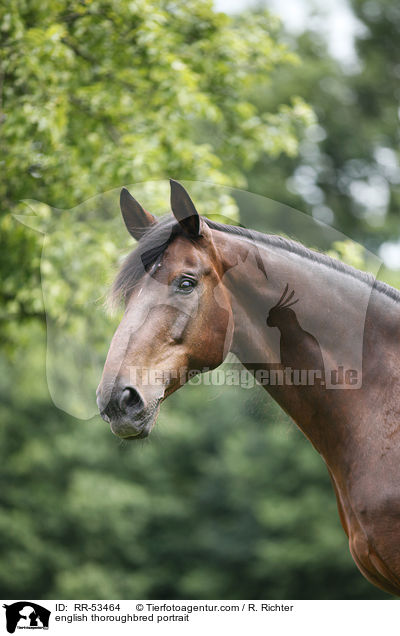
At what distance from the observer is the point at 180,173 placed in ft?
23.4

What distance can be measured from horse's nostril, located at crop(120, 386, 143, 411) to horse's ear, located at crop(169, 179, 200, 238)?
0.86 meters

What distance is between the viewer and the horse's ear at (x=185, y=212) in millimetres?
2957

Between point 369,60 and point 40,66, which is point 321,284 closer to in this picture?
point 40,66

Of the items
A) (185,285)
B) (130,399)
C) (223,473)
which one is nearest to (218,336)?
(185,285)

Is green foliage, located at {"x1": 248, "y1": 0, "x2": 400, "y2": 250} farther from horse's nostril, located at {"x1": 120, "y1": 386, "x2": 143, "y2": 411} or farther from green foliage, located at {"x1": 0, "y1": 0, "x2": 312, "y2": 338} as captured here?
Result: horse's nostril, located at {"x1": 120, "y1": 386, "x2": 143, "y2": 411}

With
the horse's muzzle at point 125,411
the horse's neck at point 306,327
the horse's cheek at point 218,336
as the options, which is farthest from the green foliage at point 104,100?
the horse's muzzle at point 125,411

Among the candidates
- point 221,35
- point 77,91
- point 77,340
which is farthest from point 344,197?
point 77,340

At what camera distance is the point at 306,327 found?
316 centimetres

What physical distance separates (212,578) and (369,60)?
19176 mm

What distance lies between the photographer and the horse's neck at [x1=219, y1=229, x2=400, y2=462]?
3.12 metres

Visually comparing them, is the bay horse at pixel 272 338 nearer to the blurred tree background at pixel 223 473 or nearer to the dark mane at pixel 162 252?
the dark mane at pixel 162 252

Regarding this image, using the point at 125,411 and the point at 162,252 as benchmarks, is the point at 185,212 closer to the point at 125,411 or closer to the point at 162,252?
the point at 162,252
